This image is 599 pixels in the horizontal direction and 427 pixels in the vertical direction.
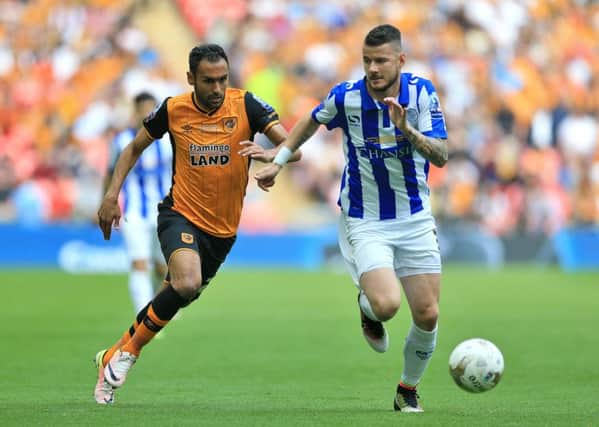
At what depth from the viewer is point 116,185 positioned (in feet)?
26.0

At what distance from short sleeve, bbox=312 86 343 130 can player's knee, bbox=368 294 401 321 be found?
3.93 ft

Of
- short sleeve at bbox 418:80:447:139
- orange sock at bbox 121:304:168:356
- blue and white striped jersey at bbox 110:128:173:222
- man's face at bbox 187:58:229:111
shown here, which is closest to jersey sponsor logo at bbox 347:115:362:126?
short sleeve at bbox 418:80:447:139

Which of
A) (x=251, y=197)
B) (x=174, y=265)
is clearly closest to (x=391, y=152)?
(x=174, y=265)

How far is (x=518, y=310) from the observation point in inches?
618

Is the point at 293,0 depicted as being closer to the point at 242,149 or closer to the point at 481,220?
the point at 481,220

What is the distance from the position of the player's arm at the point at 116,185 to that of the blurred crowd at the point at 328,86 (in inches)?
630

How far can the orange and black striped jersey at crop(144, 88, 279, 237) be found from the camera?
8.02 m

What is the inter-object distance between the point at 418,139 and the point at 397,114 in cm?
21

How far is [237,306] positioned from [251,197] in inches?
330

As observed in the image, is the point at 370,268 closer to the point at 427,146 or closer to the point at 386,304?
the point at 386,304

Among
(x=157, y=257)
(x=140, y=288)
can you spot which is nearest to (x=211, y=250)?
(x=140, y=288)

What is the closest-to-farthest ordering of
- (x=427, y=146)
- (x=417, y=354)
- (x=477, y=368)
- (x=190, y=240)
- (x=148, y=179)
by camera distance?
(x=427, y=146) < (x=477, y=368) < (x=417, y=354) < (x=190, y=240) < (x=148, y=179)

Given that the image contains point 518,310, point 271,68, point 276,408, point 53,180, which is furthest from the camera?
point 271,68

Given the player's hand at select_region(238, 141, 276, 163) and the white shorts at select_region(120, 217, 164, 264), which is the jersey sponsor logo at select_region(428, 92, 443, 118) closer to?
the player's hand at select_region(238, 141, 276, 163)
